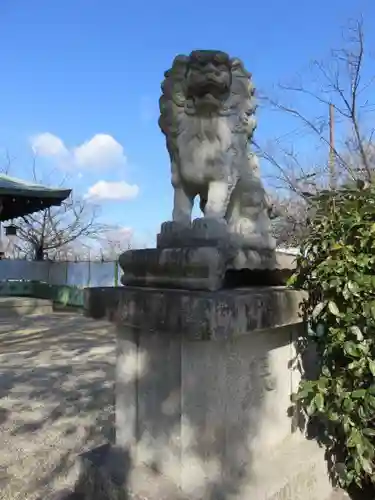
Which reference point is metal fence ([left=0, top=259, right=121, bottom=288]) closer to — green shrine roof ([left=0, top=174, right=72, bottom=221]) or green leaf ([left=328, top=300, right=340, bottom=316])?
green shrine roof ([left=0, top=174, right=72, bottom=221])

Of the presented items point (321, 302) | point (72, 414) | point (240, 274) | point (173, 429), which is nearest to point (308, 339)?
point (321, 302)

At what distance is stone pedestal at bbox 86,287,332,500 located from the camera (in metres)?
1.82

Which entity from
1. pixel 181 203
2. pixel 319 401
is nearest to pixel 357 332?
pixel 319 401

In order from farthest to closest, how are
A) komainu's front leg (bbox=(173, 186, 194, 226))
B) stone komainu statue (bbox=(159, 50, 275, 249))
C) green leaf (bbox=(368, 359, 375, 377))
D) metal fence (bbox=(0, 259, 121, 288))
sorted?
metal fence (bbox=(0, 259, 121, 288))
komainu's front leg (bbox=(173, 186, 194, 226))
stone komainu statue (bbox=(159, 50, 275, 249))
green leaf (bbox=(368, 359, 375, 377))

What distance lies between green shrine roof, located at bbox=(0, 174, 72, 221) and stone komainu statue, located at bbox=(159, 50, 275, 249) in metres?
8.25

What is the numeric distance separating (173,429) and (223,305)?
2.23ft

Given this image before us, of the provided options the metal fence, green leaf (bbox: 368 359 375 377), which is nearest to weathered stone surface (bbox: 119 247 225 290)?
green leaf (bbox: 368 359 375 377)

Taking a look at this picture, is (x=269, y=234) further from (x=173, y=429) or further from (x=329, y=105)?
(x=329, y=105)

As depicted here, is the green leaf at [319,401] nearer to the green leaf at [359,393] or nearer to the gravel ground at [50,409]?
the green leaf at [359,393]

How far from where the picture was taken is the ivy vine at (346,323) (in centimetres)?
197

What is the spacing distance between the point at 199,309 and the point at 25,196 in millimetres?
9178

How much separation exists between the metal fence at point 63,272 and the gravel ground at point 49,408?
15.8 feet

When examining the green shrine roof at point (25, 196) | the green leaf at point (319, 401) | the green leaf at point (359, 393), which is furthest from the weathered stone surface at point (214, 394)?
the green shrine roof at point (25, 196)

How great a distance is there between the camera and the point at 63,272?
13.6m
